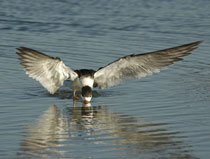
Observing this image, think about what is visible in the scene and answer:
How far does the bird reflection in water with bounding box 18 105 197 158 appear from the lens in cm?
680

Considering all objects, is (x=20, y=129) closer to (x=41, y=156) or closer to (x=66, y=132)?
(x=66, y=132)

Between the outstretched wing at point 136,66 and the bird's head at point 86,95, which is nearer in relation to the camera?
the outstretched wing at point 136,66

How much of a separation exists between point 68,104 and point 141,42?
495 cm

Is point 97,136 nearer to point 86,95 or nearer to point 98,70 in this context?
point 86,95

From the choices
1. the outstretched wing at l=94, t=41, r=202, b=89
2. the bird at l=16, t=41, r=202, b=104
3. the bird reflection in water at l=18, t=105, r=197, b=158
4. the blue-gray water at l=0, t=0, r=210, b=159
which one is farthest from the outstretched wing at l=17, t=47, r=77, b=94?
the bird reflection in water at l=18, t=105, r=197, b=158

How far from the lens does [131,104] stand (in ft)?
31.0

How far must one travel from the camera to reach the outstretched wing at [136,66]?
9.58 metres

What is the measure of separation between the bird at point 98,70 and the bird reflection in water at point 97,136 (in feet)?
2.91

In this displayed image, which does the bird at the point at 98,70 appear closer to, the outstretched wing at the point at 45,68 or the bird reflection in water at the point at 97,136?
the outstretched wing at the point at 45,68

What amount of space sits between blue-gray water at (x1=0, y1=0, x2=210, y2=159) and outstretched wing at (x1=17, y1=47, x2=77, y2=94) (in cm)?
37

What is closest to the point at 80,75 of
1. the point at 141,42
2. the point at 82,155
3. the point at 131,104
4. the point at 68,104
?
the point at 68,104

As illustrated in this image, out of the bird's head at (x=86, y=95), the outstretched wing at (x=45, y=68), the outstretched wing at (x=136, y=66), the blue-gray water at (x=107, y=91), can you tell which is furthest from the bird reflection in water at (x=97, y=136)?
the outstretched wing at (x=136, y=66)

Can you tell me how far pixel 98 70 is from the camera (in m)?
10.1

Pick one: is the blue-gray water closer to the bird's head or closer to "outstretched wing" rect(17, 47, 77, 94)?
the bird's head
